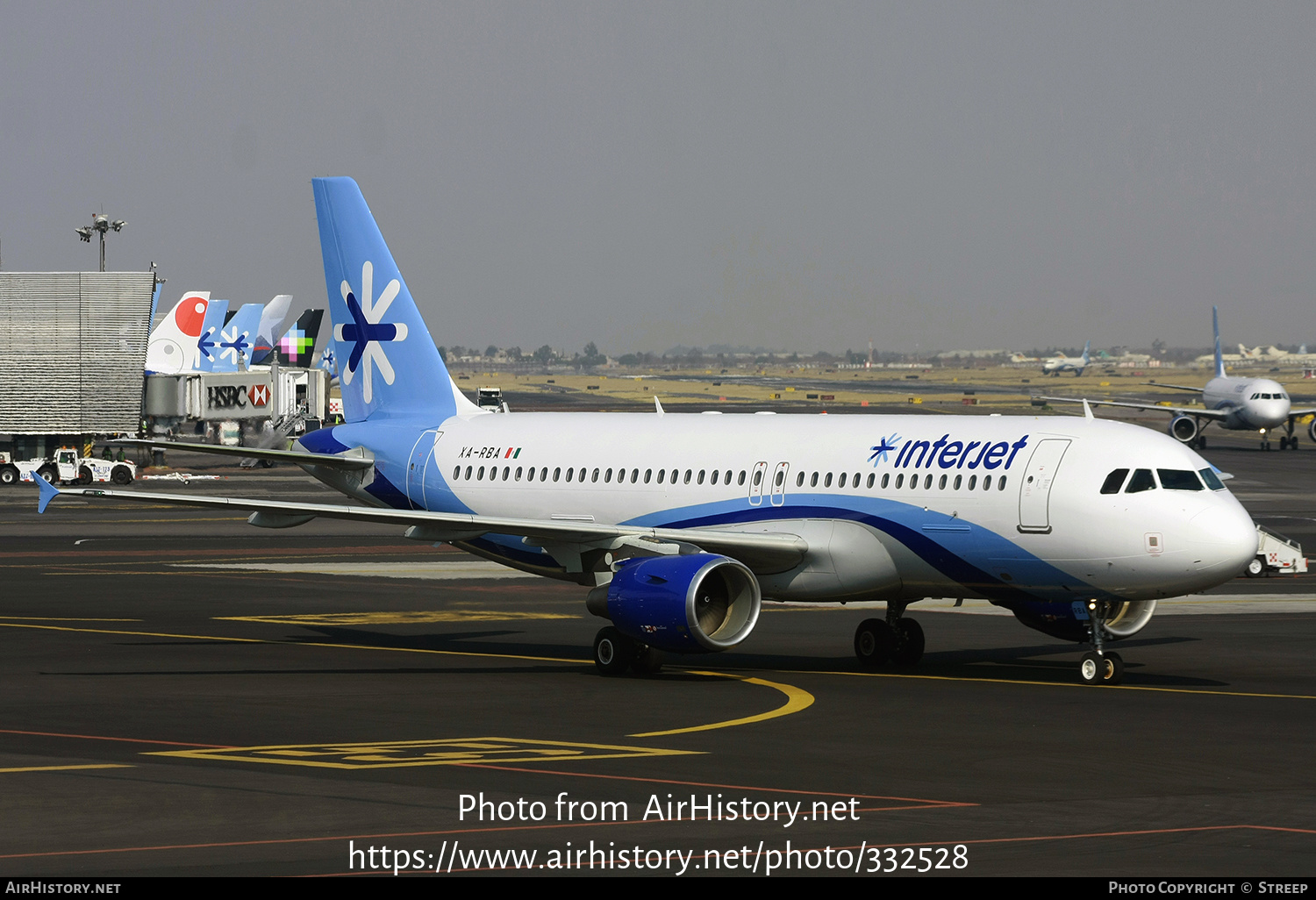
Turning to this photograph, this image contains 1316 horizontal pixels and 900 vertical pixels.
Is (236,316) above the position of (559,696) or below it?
above

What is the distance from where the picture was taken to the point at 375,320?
40.2 m

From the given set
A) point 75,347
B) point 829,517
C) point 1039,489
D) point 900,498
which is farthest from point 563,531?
point 75,347

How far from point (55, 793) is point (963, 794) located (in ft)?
33.3

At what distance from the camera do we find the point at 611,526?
108 ft

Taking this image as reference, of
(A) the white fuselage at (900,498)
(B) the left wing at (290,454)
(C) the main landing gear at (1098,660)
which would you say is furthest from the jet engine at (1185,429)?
(C) the main landing gear at (1098,660)

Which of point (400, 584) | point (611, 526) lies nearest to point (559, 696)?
point (611, 526)

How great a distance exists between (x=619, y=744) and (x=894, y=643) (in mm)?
10537

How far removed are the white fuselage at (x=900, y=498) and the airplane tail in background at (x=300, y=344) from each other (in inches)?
5213

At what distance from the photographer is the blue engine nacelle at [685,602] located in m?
28.8

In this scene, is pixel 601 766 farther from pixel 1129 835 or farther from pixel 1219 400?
pixel 1219 400

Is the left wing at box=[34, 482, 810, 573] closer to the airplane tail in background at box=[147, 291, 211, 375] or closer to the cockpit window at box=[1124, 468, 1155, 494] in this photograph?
the cockpit window at box=[1124, 468, 1155, 494]

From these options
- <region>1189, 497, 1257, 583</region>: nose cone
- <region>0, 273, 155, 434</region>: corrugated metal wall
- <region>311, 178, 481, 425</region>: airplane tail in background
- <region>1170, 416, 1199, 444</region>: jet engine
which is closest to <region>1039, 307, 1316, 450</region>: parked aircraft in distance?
<region>1170, 416, 1199, 444</region>: jet engine

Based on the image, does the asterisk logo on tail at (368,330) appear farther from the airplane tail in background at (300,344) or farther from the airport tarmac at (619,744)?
the airplane tail in background at (300,344)

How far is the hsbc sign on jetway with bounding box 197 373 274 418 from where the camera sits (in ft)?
373
